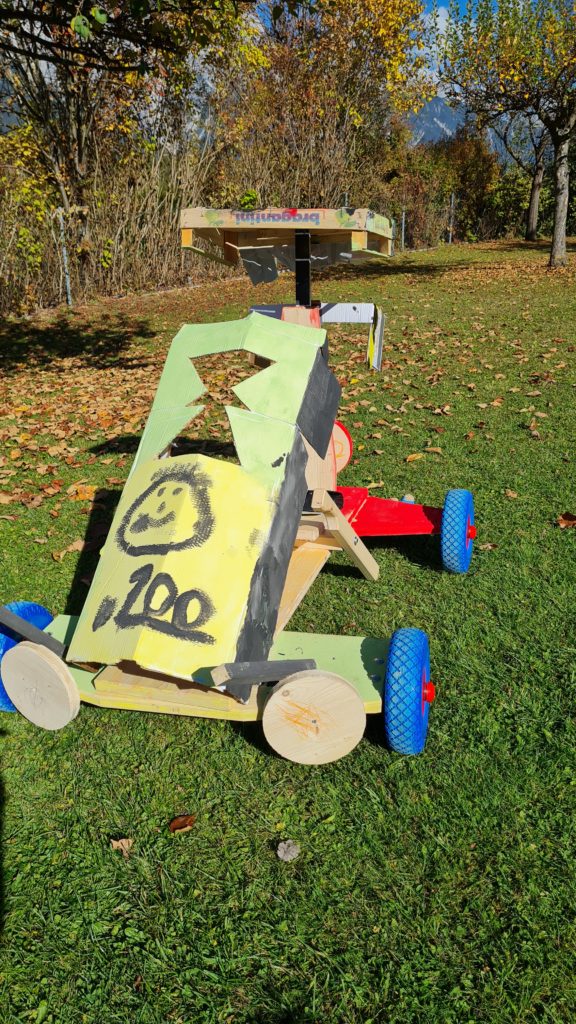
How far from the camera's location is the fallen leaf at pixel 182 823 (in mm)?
2711

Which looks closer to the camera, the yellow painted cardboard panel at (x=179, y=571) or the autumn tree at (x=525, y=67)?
the yellow painted cardboard panel at (x=179, y=571)

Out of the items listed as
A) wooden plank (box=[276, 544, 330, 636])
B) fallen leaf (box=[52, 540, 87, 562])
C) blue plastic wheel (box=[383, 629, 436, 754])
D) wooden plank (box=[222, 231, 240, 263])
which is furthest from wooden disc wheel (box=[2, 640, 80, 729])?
wooden plank (box=[222, 231, 240, 263])

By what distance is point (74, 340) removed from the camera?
11.7 meters

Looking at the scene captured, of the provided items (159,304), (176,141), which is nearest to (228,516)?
(159,304)

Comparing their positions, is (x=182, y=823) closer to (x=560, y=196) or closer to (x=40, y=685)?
(x=40, y=685)

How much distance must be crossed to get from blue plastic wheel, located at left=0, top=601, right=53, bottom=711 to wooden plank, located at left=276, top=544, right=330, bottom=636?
47.8 inches

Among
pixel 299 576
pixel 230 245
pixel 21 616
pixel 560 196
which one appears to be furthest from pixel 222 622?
pixel 560 196

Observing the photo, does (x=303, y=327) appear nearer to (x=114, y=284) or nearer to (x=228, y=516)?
(x=228, y=516)

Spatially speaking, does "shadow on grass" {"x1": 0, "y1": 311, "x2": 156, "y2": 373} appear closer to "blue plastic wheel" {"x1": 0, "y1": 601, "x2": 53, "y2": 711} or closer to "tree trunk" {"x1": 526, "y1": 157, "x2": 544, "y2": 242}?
"blue plastic wheel" {"x1": 0, "y1": 601, "x2": 53, "y2": 711}

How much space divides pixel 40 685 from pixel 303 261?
268 cm

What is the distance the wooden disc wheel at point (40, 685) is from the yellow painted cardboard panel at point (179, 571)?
4.2 inches

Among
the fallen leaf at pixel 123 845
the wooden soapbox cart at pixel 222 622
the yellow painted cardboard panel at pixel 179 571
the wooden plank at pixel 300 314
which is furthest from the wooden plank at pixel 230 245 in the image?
the fallen leaf at pixel 123 845

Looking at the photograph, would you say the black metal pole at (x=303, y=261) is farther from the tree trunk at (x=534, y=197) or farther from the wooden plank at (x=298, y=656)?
the tree trunk at (x=534, y=197)

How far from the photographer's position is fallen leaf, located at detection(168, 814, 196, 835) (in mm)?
2711
